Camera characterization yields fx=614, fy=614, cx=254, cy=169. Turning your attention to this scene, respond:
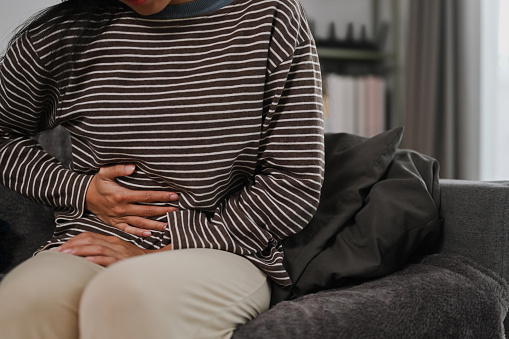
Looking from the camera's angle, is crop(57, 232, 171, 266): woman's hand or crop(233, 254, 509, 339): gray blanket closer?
crop(233, 254, 509, 339): gray blanket

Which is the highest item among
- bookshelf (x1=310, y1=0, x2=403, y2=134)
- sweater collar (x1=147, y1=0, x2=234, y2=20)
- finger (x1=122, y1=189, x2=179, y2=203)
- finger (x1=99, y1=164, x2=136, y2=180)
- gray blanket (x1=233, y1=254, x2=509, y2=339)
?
sweater collar (x1=147, y1=0, x2=234, y2=20)

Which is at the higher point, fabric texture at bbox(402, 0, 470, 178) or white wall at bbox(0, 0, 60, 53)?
white wall at bbox(0, 0, 60, 53)

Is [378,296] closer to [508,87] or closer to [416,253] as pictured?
[416,253]

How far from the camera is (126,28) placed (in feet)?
3.36

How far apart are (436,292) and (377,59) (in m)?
1.80

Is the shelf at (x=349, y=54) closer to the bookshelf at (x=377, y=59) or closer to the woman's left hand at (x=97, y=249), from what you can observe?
the bookshelf at (x=377, y=59)

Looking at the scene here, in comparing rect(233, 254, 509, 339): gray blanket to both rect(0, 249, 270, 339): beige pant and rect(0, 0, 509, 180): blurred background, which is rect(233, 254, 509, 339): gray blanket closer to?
rect(0, 249, 270, 339): beige pant

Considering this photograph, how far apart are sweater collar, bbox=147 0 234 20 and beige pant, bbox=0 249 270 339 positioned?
41 centimetres

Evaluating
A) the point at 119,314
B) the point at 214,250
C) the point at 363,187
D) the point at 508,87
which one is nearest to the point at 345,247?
the point at 363,187

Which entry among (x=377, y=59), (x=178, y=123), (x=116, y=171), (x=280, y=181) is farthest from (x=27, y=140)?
(x=377, y=59)

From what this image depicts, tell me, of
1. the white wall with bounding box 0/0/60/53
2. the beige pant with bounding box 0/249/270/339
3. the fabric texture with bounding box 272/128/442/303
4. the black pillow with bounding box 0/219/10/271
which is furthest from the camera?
the white wall with bounding box 0/0/60/53

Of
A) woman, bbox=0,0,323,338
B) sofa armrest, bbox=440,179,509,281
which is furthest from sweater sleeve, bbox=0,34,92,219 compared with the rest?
sofa armrest, bbox=440,179,509,281

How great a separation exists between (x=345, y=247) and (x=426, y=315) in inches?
7.7

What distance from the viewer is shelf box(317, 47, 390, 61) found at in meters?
2.46
